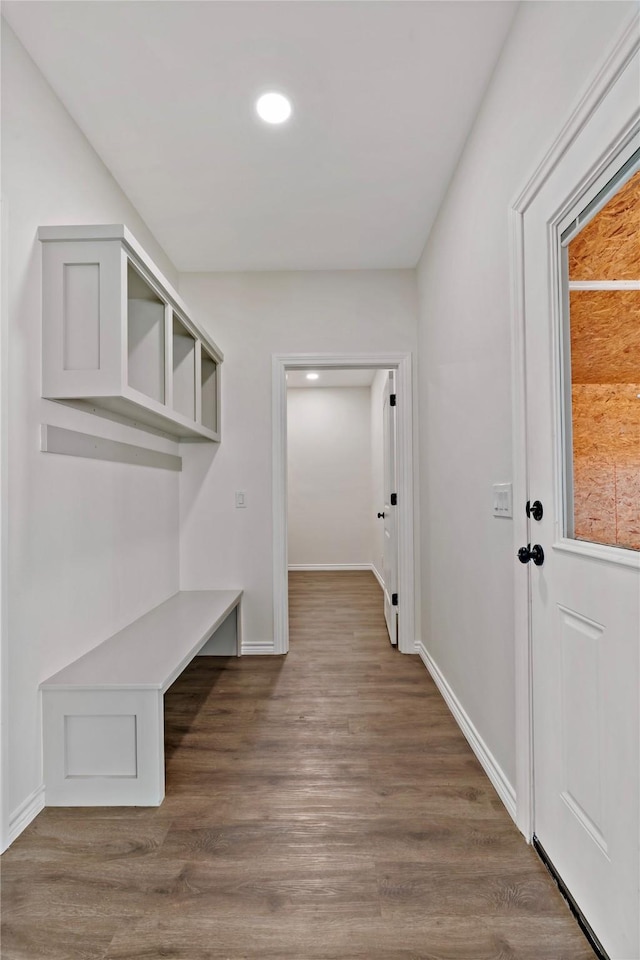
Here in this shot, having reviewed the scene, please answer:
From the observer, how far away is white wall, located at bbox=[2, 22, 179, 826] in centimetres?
163

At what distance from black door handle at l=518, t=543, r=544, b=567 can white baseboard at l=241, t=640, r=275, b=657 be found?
225cm

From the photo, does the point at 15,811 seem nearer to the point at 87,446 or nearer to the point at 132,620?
the point at 132,620

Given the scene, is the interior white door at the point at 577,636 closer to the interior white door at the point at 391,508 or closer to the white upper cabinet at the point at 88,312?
the white upper cabinet at the point at 88,312

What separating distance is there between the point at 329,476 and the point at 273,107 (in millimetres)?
5208

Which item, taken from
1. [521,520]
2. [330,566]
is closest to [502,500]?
[521,520]

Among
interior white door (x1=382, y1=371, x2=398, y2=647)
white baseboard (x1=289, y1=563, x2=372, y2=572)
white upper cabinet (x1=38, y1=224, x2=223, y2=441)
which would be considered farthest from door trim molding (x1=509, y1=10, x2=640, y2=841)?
white baseboard (x1=289, y1=563, x2=372, y2=572)

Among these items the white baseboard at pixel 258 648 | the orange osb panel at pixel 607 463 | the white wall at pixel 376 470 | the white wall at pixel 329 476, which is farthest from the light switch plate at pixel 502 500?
the white wall at pixel 329 476

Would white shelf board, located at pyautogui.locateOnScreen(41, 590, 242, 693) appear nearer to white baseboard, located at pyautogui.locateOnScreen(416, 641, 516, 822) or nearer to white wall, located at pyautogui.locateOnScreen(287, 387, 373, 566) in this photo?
white baseboard, located at pyautogui.locateOnScreen(416, 641, 516, 822)

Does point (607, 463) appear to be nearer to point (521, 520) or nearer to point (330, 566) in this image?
point (521, 520)

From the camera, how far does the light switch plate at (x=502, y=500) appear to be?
1720 millimetres

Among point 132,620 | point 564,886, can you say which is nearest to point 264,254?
point 132,620

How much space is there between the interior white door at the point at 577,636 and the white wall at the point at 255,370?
1946mm

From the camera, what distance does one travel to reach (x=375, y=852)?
1520 millimetres

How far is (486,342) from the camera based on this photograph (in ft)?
6.40
